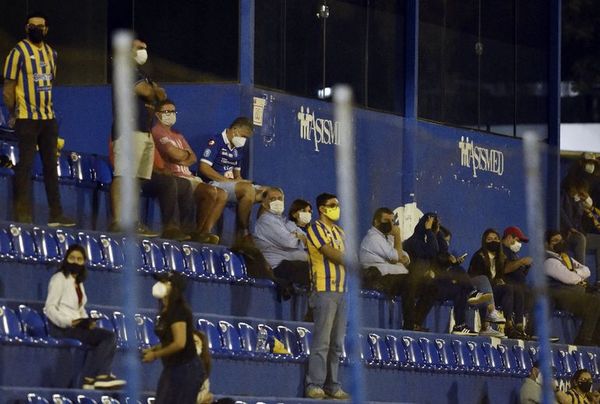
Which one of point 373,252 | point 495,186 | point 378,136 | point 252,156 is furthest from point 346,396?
point 495,186

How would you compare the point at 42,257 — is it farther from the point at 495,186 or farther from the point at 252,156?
the point at 495,186

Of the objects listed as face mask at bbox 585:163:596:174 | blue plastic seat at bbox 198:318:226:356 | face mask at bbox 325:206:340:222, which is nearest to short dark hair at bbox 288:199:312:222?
face mask at bbox 325:206:340:222

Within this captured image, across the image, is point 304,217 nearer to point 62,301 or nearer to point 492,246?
point 492,246

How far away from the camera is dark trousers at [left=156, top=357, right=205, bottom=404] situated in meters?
11.8

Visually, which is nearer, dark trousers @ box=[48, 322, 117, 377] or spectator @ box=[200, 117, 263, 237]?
dark trousers @ box=[48, 322, 117, 377]

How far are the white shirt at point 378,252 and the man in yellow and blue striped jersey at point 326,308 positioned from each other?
6.30ft

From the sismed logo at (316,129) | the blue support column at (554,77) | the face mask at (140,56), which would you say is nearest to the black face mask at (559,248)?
the sismed logo at (316,129)

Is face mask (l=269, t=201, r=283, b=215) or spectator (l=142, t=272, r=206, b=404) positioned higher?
face mask (l=269, t=201, r=283, b=215)

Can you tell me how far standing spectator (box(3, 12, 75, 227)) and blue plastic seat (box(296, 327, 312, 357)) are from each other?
96.4 inches

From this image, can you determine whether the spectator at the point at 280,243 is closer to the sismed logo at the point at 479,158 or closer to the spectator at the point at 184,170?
the spectator at the point at 184,170

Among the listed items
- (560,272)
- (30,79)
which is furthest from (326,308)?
(560,272)

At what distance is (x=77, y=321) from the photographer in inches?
482

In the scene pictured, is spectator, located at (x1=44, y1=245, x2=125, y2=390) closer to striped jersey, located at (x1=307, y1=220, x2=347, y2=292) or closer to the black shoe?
the black shoe

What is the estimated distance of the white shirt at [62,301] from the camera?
12.3m
